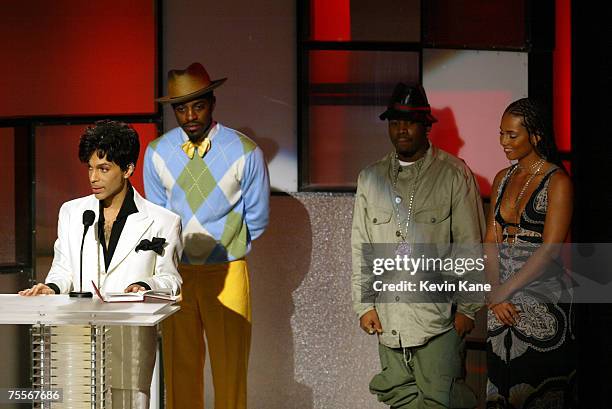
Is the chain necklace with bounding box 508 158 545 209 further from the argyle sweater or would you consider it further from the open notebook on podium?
the open notebook on podium

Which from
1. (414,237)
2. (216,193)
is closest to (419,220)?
(414,237)

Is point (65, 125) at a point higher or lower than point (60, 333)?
higher

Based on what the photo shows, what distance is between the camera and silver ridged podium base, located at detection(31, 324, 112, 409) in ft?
11.6

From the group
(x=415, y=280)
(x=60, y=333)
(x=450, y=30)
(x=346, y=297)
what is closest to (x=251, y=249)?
(x=346, y=297)

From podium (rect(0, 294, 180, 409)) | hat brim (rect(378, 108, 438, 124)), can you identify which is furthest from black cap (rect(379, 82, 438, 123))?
podium (rect(0, 294, 180, 409))

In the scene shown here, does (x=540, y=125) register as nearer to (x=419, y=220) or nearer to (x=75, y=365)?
(x=419, y=220)

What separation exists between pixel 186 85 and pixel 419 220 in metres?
1.27

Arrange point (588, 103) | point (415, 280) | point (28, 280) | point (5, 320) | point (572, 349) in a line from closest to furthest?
1. point (5, 320)
2. point (572, 349)
3. point (415, 280)
4. point (588, 103)
5. point (28, 280)

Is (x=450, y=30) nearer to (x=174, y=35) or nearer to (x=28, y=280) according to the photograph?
(x=174, y=35)

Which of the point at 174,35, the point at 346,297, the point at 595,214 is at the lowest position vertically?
the point at 346,297

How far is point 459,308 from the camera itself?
4863 mm

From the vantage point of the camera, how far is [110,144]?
4.16 m

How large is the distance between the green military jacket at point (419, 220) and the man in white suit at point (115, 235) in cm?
107

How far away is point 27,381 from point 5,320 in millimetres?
2115
